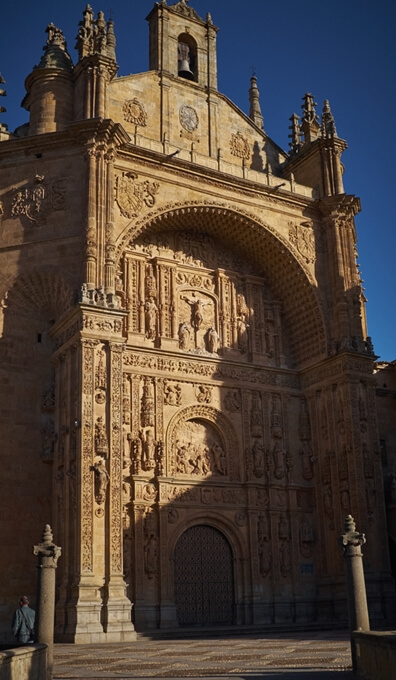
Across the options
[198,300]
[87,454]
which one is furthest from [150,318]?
[87,454]

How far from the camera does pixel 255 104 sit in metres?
31.1

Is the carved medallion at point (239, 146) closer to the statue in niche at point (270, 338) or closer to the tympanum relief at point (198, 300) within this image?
the tympanum relief at point (198, 300)

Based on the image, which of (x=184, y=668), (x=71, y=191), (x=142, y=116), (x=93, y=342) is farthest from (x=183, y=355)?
(x=184, y=668)

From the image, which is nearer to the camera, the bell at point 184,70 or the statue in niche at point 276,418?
the statue in niche at point 276,418

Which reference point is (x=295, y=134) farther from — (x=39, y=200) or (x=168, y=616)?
(x=168, y=616)

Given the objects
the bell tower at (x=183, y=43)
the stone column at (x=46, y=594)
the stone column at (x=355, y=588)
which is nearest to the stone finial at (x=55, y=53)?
the bell tower at (x=183, y=43)

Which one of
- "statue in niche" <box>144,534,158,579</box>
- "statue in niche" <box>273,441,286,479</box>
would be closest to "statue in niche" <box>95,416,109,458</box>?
"statue in niche" <box>144,534,158,579</box>

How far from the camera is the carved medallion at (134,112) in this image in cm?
2208

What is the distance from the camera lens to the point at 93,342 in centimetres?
1780

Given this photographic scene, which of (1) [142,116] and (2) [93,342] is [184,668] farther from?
(1) [142,116]

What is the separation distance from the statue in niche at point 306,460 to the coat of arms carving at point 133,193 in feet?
26.5

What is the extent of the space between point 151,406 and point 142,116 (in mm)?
8416

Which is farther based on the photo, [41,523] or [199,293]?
[199,293]

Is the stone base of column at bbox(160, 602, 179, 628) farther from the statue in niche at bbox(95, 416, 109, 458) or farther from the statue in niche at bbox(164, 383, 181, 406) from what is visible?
the statue in niche at bbox(164, 383, 181, 406)
